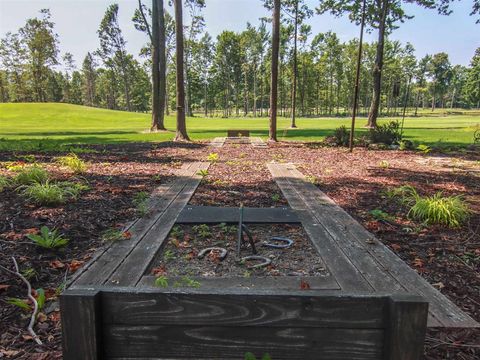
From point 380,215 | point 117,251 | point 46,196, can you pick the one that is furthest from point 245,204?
point 46,196

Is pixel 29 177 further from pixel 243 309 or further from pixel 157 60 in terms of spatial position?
pixel 157 60

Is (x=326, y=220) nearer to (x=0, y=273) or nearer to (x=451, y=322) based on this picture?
(x=451, y=322)

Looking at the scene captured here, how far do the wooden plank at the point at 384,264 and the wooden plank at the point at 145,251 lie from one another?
5.68 ft

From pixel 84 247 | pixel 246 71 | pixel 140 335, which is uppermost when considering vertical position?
pixel 246 71

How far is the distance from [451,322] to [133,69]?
68.8 meters

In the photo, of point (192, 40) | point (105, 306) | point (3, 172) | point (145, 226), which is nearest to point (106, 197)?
point (145, 226)

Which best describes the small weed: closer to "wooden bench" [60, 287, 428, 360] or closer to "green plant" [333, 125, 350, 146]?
"wooden bench" [60, 287, 428, 360]

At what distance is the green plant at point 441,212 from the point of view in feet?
13.5

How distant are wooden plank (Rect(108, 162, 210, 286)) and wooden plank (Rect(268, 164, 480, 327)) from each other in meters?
1.73

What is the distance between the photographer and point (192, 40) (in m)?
47.7

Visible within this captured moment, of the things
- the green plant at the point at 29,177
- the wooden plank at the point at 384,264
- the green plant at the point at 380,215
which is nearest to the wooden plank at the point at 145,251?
the wooden plank at the point at 384,264

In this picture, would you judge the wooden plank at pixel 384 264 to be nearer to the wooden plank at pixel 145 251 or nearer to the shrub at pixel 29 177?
the wooden plank at pixel 145 251

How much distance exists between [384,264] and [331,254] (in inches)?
17.1

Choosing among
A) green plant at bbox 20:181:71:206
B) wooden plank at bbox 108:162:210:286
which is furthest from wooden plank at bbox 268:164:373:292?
green plant at bbox 20:181:71:206
